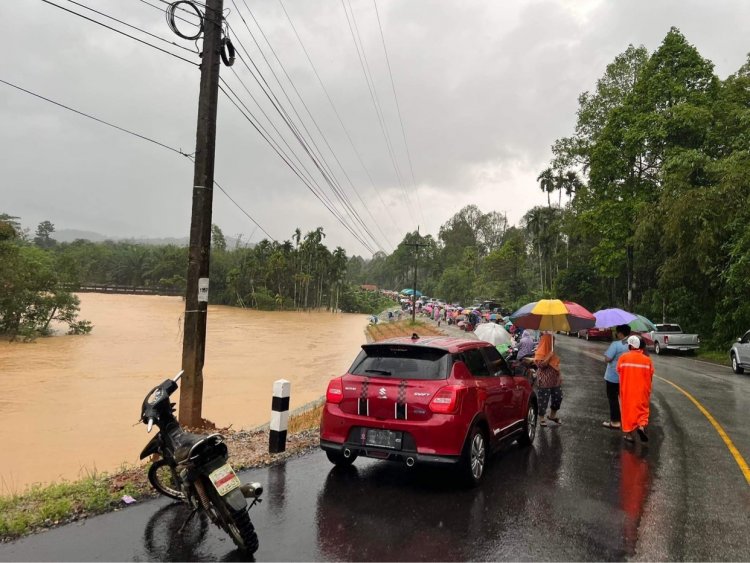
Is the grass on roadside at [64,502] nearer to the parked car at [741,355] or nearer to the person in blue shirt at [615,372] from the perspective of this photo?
the person in blue shirt at [615,372]

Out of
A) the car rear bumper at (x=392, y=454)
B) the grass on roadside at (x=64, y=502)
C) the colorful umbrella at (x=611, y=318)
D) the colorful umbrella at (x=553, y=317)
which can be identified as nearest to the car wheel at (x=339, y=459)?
the car rear bumper at (x=392, y=454)

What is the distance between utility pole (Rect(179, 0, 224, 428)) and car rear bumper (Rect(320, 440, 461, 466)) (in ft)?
10.6

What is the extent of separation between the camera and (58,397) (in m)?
17.8

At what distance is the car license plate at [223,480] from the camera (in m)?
A: 3.96

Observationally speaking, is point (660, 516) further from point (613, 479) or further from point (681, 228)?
point (681, 228)

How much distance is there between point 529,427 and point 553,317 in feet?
9.34

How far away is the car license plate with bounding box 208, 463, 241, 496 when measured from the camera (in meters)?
3.96

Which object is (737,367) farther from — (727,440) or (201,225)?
(201,225)

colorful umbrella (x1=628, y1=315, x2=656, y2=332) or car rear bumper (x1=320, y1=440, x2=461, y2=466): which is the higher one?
colorful umbrella (x1=628, y1=315, x2=656, y2=332)

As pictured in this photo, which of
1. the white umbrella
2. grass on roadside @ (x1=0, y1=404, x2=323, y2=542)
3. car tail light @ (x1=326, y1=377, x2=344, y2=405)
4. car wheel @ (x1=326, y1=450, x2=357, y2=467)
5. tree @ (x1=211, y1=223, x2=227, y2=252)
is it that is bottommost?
grass on roadside @ (x1=0, y1=404, x2=323, y2=542)

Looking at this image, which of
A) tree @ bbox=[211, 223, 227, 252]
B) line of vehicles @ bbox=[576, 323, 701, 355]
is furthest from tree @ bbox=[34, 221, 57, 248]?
line of vehicles @ bbox=[576, 323, 701, 355]

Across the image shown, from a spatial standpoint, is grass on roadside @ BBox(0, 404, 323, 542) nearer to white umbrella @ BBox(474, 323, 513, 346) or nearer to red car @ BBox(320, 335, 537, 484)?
red car @ BBox(320, 335, 537, 484)

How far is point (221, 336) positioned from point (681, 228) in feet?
106

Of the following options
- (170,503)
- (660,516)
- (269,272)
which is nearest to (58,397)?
(170,503)
